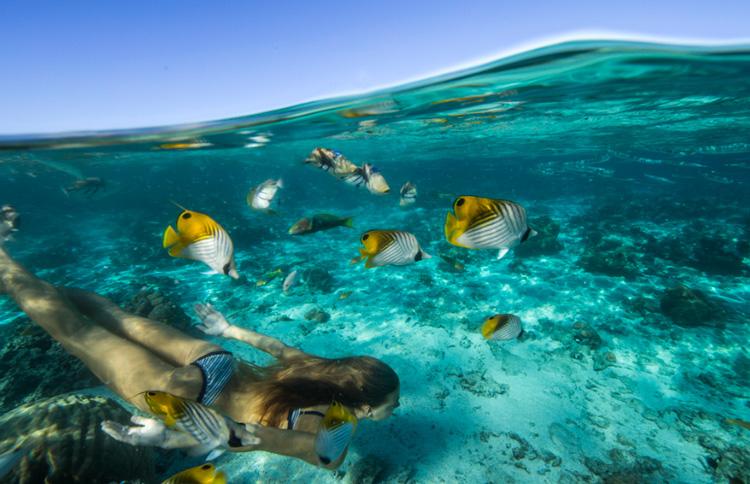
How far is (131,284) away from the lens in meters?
12.7

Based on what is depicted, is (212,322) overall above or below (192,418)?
below

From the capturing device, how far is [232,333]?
5164 millimetres

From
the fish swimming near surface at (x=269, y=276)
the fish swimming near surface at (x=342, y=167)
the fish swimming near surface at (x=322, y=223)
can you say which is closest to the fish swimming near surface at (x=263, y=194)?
the fish swimming near surface at (x=342, y=167)

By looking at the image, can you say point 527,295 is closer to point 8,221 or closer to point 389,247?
point 389,247

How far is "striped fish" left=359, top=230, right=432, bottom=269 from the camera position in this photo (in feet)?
10.4

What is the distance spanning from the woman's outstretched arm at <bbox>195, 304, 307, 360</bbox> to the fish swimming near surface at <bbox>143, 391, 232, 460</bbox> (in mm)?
2468

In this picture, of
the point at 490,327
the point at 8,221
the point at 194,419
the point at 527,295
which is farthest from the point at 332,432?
the point at 527,295

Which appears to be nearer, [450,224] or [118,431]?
[118,431]

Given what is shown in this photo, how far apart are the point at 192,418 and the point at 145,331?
3751 mm

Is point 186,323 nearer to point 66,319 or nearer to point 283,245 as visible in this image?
point 66,319

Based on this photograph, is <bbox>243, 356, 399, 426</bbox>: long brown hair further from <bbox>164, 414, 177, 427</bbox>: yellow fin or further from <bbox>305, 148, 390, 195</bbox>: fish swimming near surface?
<bbox>305, 148, 390, 195</bbox>: fish swimming near surface

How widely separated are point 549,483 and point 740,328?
8165 mm

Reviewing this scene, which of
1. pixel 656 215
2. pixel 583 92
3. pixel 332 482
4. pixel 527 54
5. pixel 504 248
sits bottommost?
pixel 656 215

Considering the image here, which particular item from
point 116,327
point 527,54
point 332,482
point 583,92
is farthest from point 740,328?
point 116,327
